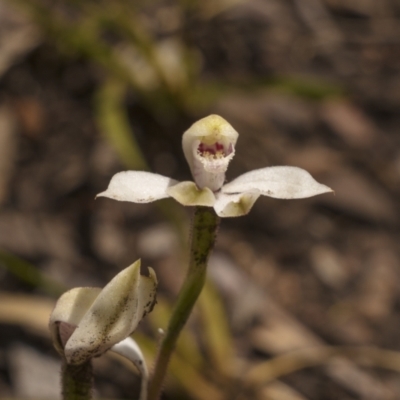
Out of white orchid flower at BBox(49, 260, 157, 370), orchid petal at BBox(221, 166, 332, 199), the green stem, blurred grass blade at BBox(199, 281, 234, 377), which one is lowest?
blurred grass blade at BBox(199, 281, 234, 377)

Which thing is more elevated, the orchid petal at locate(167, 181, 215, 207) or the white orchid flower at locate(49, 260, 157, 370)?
the orchid petal at locate(167, 181, 215, 207)

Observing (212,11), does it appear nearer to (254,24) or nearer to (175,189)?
(254,24)

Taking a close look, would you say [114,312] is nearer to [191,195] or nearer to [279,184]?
[191,195]

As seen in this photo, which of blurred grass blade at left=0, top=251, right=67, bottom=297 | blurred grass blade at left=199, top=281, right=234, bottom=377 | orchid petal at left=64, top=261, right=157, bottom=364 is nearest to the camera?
orchid petal at left=64, top=261, right=157, bottom=364

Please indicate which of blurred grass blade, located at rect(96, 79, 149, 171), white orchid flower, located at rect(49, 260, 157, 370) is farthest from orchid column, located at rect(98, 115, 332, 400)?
blurred grass blade, located at rect(96, 79, 149, 171)

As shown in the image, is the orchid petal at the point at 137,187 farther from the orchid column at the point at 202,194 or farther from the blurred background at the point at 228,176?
the blurred background at the point at 228,176

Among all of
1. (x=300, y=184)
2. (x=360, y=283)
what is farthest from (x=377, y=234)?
(x=300, y=184)

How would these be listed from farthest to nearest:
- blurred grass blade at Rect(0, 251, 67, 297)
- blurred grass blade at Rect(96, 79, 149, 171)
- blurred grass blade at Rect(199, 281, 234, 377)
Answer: blurred grass blade at Rect(96, 79, 149, 171) < blurred grass blade at Rect(199, 281, 234, 377) < blurred grass blade at Rect(0, 251, 67, 297)

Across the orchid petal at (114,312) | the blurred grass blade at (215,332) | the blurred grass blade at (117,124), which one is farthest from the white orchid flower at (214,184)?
the blurred grass blade at (117,124)

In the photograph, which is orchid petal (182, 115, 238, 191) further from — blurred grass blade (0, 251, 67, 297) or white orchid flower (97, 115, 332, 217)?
blurred grass blade (0, 251, 67, 297)

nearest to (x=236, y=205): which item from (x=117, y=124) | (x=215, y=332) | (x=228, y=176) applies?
(x=215, y=332)
